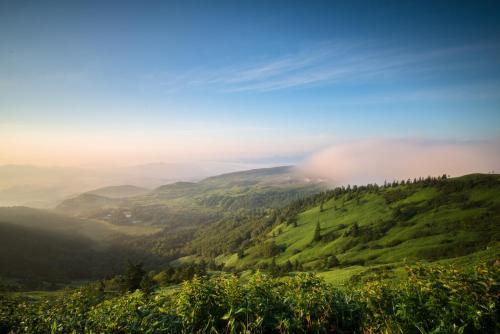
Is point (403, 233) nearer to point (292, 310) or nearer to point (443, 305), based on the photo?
point (443, 305)

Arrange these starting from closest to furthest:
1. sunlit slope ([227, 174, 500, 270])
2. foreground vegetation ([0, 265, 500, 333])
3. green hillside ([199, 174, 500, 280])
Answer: foreground vegetation ([0, 265, 500, 333])
green hillside ([199, 174, 500, 280])
sunlit slope ([227, 174, 500, 270])

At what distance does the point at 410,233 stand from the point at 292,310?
148832 millimetres

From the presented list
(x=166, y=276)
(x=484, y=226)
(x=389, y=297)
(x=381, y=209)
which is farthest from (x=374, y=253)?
(x=389, y=297)

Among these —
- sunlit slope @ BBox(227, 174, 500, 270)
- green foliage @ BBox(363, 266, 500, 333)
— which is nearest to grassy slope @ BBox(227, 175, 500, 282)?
sunlit slope @ BBox(227, 174, 500, 270)

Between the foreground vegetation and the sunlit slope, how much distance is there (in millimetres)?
99531

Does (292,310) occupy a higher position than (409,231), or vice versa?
(292,310)

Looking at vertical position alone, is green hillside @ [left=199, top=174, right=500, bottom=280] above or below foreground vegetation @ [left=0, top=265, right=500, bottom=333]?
below

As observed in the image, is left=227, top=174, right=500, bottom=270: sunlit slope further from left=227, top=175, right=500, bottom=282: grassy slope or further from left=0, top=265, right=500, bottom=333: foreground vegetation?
left=0, top=265, right=500, bottom=333: foreground vegetation

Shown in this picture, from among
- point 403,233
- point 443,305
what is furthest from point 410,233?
point 443,305

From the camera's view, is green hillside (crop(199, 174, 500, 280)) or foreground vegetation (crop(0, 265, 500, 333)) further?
green hillside (crop(199, 174, 500, 280))

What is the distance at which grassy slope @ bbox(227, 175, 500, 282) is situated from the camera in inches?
4003

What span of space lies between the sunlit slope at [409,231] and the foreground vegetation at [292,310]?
99531mm

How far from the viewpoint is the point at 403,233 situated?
13512 cm

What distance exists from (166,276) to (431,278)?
113155 millimetres
